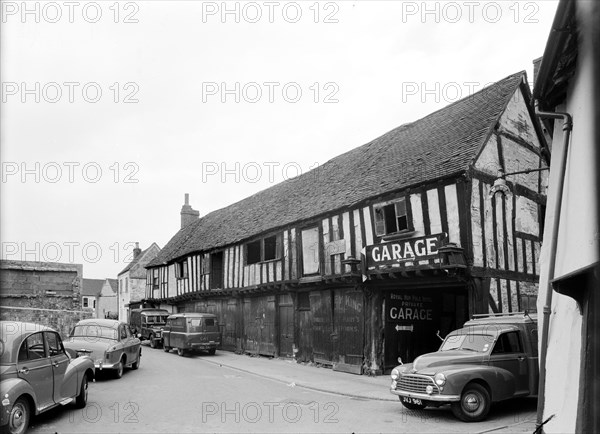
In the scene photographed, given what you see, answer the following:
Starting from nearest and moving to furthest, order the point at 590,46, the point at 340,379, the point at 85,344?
the point at 590,46 < the point at 85,344 < the point at 340,379

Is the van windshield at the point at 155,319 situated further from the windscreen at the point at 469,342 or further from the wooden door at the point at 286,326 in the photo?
the windscreen at the point at 469,342

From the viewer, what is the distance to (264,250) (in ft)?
77.3

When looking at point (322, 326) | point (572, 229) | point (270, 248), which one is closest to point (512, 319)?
point (572, 229)

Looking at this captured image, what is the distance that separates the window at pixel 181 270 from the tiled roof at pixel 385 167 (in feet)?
6.00

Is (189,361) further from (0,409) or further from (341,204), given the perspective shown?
(0,409)

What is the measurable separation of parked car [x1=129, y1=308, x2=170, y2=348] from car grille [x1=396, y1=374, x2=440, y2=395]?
787 inches

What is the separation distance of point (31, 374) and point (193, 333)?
14.5 meters

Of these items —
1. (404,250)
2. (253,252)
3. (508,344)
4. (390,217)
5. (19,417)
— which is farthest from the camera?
(253,252)

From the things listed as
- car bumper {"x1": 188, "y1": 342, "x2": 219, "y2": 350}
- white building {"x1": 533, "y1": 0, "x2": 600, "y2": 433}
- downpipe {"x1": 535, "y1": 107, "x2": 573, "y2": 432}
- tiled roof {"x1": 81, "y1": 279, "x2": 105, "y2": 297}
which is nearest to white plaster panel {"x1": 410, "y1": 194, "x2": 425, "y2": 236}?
white building {"x1": 533, "y1": 0, "x2": 600, "y2": 433}

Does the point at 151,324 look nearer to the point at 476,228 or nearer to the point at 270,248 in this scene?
the point at 270,248

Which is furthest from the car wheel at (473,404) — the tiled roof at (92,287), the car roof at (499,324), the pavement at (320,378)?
the tiled roof at (92,287)

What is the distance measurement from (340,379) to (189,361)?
7382 millimetres

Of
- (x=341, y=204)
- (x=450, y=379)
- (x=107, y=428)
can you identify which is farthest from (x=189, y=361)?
(x=450, y=379)

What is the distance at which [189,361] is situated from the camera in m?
Result: 20.3
